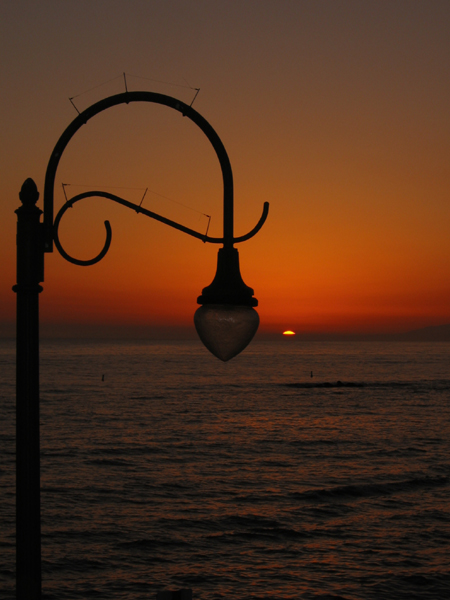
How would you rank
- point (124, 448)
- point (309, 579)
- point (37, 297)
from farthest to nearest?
point (124, 448) < point (309, 579) < point (37, 297)

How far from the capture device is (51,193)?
4.58 m

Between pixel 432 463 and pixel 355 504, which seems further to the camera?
pixel 432 463

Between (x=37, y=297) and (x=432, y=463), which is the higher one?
(x=37, y=297)

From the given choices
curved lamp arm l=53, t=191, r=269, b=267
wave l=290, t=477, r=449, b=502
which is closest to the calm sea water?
wave l=290, t=477, r=449, b=502

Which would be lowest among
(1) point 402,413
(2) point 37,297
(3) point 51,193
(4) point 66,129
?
(1) point 402,413

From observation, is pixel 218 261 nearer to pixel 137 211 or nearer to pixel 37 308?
pixel 137 211

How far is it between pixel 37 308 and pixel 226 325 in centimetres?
129

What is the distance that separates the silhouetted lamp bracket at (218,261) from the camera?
14.4 feet

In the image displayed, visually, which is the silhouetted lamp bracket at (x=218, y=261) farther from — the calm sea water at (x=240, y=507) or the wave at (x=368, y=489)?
the wave at (x=368, y=489)

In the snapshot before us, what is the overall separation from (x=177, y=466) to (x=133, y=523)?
11.1 meters

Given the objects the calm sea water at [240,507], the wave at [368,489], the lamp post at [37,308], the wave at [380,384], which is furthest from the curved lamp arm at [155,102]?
the wave at [380,384]

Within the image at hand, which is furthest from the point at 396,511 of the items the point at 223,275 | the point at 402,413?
the point at 402,413

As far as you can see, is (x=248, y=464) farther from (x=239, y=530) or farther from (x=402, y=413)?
(x=402, y=413)

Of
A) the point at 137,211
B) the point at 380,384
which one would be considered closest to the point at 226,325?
the point at 137,211
